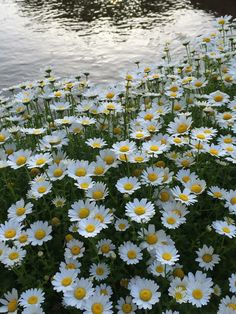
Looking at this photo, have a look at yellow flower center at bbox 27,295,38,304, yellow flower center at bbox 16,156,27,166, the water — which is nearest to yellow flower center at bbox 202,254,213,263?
yellow flower center at bbox 27,295,38,304

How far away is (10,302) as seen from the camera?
2350mm

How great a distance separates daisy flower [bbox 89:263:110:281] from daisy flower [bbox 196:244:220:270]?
564mm

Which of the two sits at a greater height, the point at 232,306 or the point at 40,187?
the point at 40,187

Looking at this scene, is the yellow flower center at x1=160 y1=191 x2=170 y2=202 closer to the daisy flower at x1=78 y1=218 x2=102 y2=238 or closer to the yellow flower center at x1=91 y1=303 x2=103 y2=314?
the daisy flower at x1=78 y1=218 x2=102 y2=238

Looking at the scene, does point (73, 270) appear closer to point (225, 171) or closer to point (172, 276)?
point (172, 276)

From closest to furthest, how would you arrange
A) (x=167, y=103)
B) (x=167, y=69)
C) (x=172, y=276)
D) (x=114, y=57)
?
(x=172, y=276)
(x=167, y=103)
(x=167, y=69)
(x=114, y=57)

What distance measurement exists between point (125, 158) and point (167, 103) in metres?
1.48

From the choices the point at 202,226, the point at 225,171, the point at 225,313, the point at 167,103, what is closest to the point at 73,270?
the point at 225,313

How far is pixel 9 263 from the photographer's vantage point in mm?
2354

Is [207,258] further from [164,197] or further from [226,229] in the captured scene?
[164,197]

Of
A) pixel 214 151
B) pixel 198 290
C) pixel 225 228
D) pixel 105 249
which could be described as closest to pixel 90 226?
pixel 105 249

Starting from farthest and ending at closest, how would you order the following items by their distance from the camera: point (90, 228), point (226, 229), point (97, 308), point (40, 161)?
point (40, 161)
point (226, 229)
point (90, 228)
point (97, 308)

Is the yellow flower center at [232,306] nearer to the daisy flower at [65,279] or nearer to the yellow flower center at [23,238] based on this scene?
the daisy flower at [65,279]

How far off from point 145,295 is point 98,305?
0.26 metres
